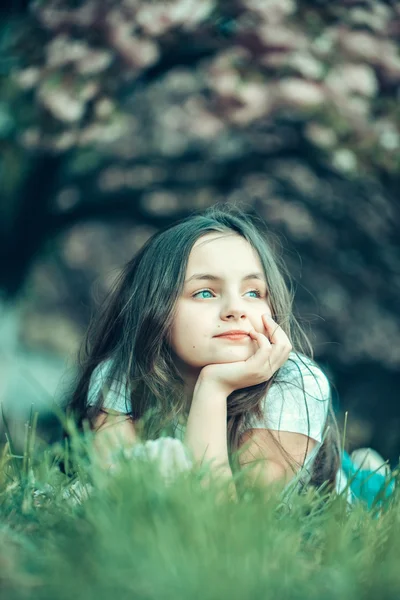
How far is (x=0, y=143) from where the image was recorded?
2.96 m

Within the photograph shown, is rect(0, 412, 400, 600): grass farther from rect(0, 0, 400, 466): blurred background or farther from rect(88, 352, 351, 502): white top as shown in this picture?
rect(0, 0, 400, 466): blurred background

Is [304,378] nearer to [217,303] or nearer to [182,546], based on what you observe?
[217,303]

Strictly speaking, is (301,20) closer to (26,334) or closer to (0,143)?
(0,143)

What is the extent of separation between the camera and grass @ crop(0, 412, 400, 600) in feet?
2.47

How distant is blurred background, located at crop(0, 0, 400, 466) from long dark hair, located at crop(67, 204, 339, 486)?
997mm

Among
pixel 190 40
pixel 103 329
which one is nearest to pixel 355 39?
pixel 190 40

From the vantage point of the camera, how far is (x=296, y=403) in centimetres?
148

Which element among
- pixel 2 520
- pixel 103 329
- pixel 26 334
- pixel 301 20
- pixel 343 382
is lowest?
pixel 343 382

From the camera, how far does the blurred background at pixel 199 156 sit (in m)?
2.83

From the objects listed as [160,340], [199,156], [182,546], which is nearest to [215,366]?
[160,340]

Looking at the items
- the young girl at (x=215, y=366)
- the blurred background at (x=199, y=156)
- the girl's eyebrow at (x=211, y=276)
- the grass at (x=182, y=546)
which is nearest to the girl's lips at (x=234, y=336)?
the young girl at (x=215, y=366)

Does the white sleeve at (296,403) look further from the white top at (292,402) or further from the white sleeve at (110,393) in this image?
the white sleeve at (110,393)

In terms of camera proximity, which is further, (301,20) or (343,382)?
(343,382)

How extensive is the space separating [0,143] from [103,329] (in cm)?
149
